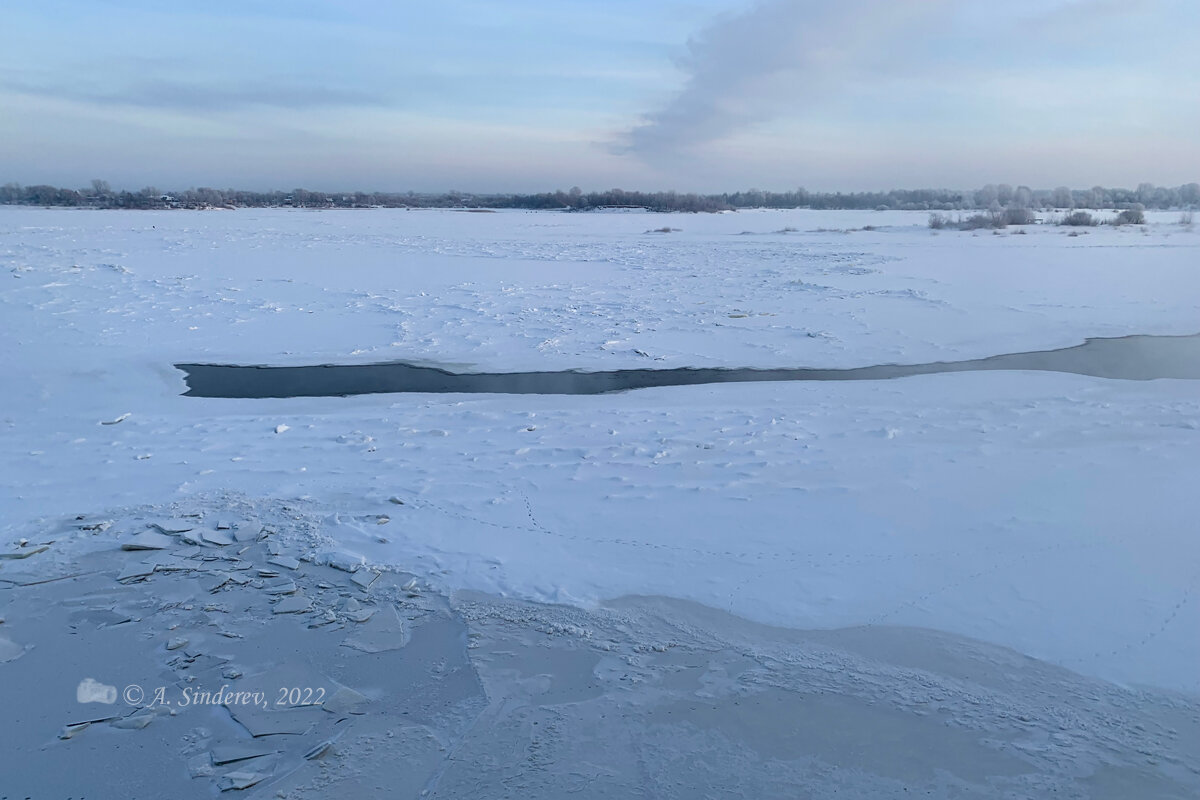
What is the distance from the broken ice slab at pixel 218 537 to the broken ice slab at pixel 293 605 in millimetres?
932

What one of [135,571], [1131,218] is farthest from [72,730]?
[1131,218]

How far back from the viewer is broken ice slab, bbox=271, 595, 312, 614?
4.32 meters

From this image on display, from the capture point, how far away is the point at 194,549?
5.01m

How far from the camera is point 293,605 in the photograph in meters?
4.38

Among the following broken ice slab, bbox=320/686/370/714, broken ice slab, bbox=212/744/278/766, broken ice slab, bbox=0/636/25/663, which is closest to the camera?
broken ice slab, bbox=212/744/278/766

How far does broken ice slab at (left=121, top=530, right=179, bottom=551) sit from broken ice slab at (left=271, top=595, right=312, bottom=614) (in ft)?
3.81

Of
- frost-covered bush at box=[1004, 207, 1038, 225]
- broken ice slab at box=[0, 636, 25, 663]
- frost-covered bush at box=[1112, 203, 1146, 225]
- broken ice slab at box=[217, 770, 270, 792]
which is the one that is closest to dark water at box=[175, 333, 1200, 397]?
broken ice slab at box=[0, 636, 25, 663]

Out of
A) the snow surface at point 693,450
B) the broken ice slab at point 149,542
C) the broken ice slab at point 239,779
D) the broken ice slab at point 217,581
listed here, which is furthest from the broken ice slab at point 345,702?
the broken ice slab at point 149,542

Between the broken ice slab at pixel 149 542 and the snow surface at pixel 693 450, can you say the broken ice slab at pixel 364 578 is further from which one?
the broken ice slab at pixel 149 542

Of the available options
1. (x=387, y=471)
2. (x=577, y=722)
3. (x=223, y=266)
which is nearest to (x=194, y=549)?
(x=387, y=471)

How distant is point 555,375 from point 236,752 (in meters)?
6.72

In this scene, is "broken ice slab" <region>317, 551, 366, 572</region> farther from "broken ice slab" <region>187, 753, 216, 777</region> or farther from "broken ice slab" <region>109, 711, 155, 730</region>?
"broken ice slab" <region>187, 753, 216, 777</region>

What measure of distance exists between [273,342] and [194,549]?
655 centimetres

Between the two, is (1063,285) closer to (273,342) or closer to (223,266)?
(273,342)
